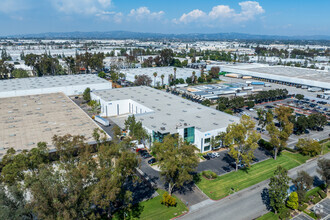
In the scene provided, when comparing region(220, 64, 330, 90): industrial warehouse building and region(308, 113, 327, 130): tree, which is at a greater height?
region(220, 64, 330, 90): industrial warehouse building

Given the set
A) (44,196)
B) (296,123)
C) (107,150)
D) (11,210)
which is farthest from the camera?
(296,123)

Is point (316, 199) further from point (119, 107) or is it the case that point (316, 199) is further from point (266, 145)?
point (119, 107)

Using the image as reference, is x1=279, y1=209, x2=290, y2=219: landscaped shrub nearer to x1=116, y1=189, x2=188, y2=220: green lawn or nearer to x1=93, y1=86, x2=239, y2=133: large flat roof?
x1=116, y1=189, x2=188, y2=220: green lawn

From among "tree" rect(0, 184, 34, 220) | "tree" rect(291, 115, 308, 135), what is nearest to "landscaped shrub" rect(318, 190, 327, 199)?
"tree" rect(291, 115, 308, 135)

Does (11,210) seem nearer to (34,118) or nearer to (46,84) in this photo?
(34,118)

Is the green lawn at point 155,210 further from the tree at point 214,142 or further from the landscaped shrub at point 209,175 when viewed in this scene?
the tree at point 214,142

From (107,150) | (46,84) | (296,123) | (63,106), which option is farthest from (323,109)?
(46,84)
